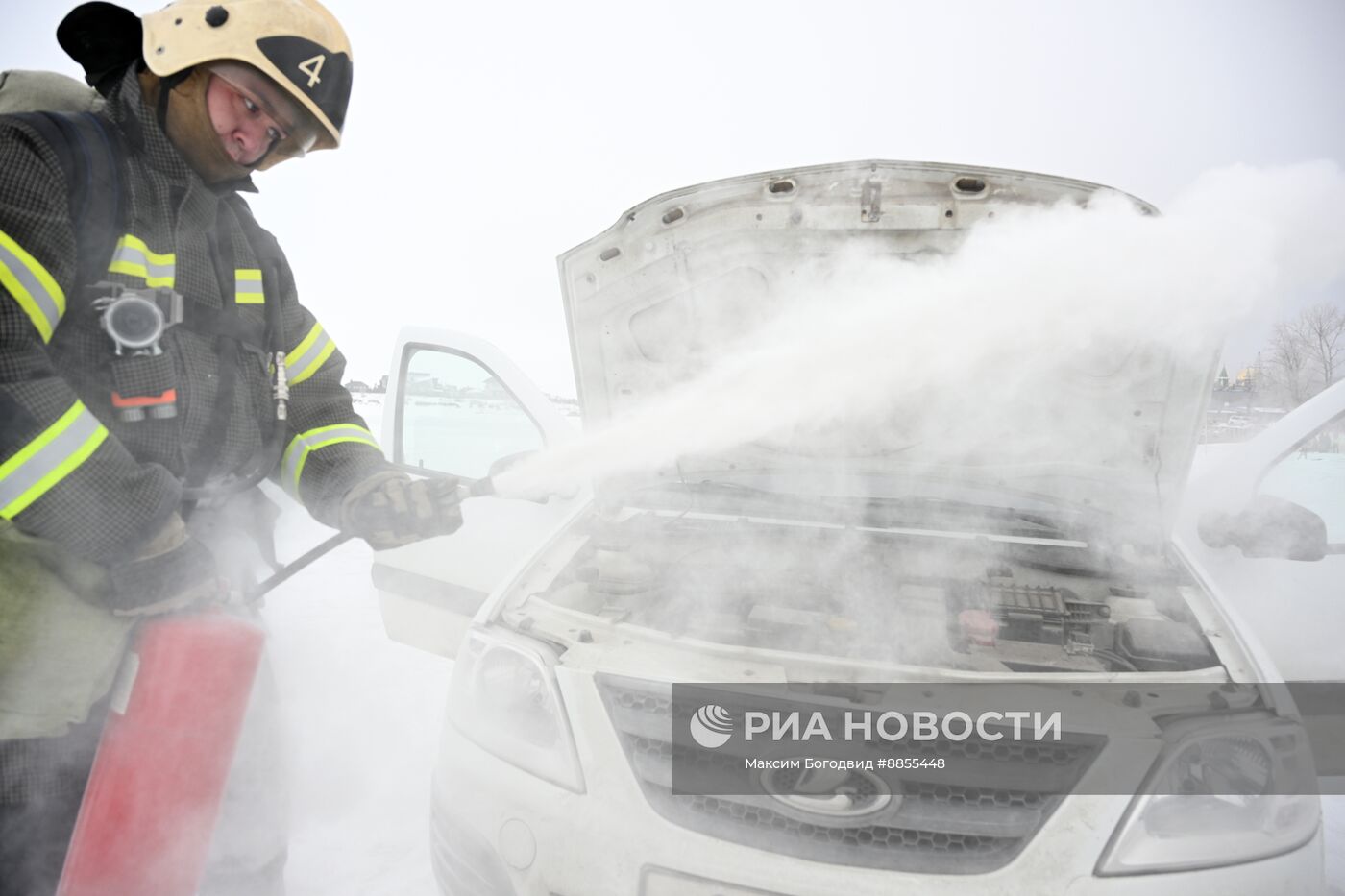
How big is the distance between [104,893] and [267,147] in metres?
1.77

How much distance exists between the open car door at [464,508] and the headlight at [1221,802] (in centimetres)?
235

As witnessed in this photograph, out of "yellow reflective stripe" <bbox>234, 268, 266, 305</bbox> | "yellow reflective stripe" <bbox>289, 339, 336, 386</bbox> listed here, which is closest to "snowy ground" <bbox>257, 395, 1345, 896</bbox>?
"yellow reflective stripe" <bbox>289, 339, 336, 386</bbox>

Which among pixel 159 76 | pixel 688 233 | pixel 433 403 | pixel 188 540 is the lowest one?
pixel 188 540

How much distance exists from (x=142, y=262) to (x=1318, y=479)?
7166 mm

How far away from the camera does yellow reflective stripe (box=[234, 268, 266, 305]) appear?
6.20 feet

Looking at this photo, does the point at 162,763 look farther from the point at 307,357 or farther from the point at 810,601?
the point at 810,601

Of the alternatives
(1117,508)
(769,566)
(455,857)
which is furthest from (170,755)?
(1117,508)

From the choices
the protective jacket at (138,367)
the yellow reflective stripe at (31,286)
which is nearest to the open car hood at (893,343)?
the protective jacket at (138,367)

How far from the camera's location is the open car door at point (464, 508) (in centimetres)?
336

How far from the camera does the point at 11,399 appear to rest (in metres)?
1.32

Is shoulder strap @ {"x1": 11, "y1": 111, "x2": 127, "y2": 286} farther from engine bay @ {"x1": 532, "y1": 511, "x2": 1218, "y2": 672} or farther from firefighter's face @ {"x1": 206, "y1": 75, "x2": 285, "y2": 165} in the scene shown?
engine bay @ {"x1": 532, "y1": 511, "x2": 1218, "y2": 672}

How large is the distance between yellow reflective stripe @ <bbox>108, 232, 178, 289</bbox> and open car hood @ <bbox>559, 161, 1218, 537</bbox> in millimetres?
1427

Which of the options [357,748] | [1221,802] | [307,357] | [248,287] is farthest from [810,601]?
[357,748]

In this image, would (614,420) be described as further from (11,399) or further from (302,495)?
(11,399)
